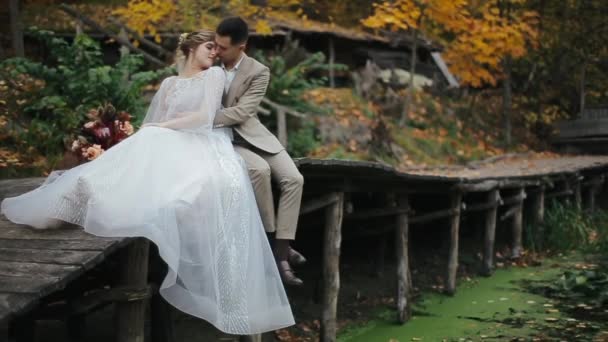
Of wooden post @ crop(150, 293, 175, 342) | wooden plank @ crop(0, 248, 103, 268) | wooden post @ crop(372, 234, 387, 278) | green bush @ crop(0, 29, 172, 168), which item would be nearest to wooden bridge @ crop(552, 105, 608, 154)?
wooden post @ crop(372, 234, 387, 278)

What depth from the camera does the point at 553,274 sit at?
1206 centimetres

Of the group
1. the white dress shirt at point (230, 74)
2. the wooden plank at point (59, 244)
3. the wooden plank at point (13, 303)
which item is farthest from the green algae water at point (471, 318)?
the wooden plank at point (13, 303)

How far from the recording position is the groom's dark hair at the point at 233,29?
5477 millimetres

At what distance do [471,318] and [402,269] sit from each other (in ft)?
3.46

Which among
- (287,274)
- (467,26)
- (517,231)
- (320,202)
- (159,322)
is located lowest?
(517,231)

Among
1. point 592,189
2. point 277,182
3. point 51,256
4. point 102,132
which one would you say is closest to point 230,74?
point 277,182

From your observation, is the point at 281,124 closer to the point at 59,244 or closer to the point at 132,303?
the point at 132,303

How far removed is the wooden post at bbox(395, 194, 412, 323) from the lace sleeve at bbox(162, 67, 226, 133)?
5.03m

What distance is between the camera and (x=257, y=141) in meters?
5.71

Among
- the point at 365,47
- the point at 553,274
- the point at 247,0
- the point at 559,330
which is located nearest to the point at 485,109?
the point at 365,47

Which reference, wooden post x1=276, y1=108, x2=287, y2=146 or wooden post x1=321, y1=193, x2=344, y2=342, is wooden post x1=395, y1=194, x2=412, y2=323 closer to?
wooden post x1=321, y1=193, x2=344, y2=342

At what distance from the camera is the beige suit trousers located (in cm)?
551

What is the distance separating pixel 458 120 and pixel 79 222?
17.5 m

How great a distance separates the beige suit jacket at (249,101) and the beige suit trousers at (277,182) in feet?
0.25
